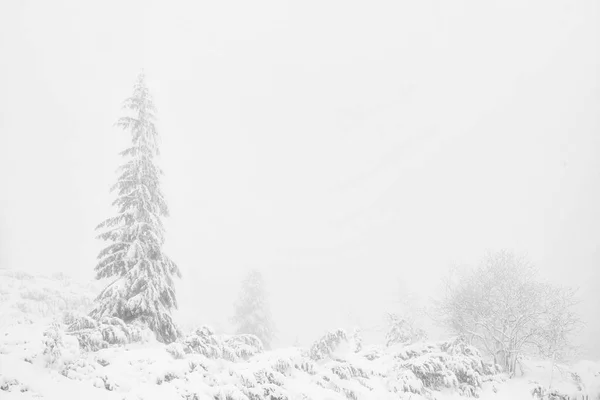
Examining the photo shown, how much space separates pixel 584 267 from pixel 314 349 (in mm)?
147749

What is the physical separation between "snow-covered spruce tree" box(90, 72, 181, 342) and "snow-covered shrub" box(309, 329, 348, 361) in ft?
17.1

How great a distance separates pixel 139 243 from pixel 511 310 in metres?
14.9

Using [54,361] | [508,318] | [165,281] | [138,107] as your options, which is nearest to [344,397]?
[54,361]

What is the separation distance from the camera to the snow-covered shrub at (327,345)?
43.7ft

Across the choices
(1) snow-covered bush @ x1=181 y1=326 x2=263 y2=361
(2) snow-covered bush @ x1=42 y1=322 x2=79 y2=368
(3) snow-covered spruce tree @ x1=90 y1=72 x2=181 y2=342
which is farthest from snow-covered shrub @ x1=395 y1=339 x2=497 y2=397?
(2) snow-covered bush @ x1=42 y1=322 x2=79 y2=368

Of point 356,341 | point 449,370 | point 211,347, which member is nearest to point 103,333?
point 211,347

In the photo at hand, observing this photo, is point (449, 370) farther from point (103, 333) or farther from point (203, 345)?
point (103, 333)

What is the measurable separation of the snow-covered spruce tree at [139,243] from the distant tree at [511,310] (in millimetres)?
12518

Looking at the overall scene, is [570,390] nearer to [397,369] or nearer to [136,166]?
[397,369]

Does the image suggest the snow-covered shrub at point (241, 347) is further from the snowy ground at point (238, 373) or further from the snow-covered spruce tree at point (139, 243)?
the snow-covered spruce tree at point (139, 243)

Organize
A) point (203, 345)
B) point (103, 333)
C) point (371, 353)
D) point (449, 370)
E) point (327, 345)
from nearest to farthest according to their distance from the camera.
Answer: point (103, 333) < point (203, 345) < point (449, 370) < point (327, 345) < point (371, 353)

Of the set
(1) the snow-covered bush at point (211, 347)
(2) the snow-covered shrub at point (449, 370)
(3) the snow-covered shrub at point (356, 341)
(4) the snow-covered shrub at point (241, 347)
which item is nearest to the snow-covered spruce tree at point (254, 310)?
(3) the snow-covered shrub at point (356, 341)

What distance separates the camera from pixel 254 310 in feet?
98.6

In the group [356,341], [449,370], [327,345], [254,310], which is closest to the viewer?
[449,370]
